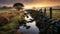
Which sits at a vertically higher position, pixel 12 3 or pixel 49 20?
pixel 12 3

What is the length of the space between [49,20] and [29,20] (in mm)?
349

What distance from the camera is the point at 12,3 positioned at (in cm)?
265

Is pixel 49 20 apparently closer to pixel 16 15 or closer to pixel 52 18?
pixel 52 18

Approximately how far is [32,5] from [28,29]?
1.44 feet

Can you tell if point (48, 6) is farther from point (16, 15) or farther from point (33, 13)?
point (16, 15)

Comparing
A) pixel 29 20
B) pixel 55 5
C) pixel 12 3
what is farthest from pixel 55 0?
pixel 12 3

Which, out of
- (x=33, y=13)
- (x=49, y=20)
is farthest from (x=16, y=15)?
(x=49, y=20)

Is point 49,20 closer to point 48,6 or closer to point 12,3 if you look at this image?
point 48,6

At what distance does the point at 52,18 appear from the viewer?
2607 mm

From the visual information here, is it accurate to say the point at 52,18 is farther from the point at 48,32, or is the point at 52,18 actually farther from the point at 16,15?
the point at 16,15

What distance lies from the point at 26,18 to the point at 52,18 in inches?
17.9

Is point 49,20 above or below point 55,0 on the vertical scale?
below

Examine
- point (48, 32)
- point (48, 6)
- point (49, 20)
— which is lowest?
point (48, 32)

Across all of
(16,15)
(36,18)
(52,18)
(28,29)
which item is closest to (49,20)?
(52,18)
